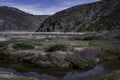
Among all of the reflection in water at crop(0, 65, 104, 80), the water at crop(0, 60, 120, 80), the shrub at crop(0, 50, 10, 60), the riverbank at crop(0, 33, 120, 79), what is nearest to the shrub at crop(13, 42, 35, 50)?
the riverbank at crop(0, 33, 120, 79)

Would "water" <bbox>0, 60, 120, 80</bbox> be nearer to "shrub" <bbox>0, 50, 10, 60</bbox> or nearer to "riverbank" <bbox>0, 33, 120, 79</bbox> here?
"riverbank" <bbox>0, 33, 120, 79</bbox>

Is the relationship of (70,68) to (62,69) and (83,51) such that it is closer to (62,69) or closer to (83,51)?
(62,69)

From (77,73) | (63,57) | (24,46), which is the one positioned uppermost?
(24,46)

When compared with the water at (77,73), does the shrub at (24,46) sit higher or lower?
higher

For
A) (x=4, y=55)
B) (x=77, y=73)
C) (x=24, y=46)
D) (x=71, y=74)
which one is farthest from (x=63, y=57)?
(x=4, y=55)

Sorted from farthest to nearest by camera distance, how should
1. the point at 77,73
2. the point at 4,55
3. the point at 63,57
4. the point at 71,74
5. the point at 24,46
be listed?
the point at 24,46
the point at 4,55
the point at 63,57
the point at 77,73
the point at 71,74

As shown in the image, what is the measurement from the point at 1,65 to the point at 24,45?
14.7m

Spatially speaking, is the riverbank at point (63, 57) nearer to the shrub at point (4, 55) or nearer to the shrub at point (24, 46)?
the shrub at point (4, 55)

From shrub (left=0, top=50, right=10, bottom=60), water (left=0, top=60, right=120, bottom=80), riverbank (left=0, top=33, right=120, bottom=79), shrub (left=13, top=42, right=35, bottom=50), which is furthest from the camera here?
shrub (left=13, top=42, right=35, bottom=50)

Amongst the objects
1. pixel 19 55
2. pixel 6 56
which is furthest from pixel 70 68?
pixel 6 56

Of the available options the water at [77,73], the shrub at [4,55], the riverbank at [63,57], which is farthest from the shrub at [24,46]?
the water at [77,73]

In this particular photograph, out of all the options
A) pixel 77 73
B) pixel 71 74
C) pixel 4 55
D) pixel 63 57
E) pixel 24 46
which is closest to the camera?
pixel 71 74

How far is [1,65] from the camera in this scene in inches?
2226

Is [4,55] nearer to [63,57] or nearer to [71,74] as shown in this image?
[63,57]
